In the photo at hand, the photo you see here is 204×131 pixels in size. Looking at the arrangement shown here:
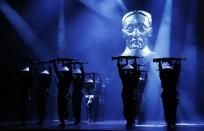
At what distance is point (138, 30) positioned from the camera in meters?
13.1

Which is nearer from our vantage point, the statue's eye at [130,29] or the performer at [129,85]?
the performer at [129,85]

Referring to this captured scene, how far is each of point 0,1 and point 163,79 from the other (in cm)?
856

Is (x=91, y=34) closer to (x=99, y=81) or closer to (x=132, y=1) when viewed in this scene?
(x=132, y=1)

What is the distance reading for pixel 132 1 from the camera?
45.1 feet

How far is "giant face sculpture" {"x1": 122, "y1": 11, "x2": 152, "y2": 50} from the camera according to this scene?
13039 mm

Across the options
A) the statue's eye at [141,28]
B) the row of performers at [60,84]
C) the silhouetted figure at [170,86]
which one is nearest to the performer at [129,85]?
the silhouetted figure at [170,86]

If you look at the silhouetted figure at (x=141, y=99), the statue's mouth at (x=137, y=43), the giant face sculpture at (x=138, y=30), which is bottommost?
the silhouetted figure at (x=141, y=99)

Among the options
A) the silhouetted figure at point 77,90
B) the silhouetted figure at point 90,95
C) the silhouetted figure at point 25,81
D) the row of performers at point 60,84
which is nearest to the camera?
the row of performers at point 60,84

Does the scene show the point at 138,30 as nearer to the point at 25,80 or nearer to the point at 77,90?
the point at 77,90

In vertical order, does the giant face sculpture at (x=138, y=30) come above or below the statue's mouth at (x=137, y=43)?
above

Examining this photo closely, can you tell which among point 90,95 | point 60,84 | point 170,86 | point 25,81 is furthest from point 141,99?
point 25,81

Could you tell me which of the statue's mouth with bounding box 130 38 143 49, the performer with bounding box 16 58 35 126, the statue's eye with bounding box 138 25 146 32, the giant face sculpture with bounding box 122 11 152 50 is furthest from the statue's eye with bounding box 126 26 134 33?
the performer with bounding box 16 58 35 126

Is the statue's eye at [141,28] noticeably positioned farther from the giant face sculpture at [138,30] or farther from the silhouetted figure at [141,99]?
the silhouetted figure at [141,99]

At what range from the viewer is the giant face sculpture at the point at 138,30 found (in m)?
13.0
